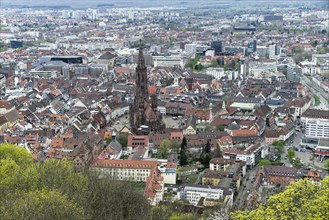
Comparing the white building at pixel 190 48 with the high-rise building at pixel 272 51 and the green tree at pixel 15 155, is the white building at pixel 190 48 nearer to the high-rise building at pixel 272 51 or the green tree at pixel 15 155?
the high-rise building at pixel 272 51

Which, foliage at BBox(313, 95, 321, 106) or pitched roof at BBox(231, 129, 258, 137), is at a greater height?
pitched roof at BBox(231, 129, 258, 137)

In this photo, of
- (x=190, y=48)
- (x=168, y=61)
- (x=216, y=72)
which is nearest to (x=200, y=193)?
(x=216, y=72)

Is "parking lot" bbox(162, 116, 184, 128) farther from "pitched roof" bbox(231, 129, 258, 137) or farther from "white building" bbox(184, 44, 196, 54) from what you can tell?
"white building" bbox(184, 44, 196, 54)

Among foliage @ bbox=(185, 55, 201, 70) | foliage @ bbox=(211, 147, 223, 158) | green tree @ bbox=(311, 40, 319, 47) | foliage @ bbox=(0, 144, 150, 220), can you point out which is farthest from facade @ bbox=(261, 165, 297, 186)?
green tree @ bbox=(311, 40, 319, 47)

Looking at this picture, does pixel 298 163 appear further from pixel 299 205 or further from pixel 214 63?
pixel 214 63

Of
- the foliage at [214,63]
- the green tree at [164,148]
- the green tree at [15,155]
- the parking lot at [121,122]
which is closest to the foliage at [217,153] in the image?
the green tree at [164,148]

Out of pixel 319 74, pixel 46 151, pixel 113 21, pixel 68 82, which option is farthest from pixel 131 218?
pixel 113 21
